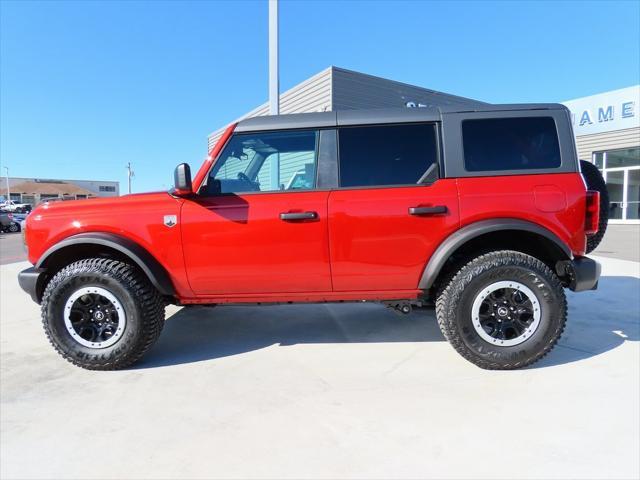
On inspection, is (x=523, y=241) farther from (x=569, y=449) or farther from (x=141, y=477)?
(x=141, y=477)

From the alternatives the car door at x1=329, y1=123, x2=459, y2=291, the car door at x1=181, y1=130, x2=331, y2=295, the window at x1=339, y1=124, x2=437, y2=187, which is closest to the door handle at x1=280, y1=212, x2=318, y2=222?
the car door at x1=181, y1=130, x2=331, y2=295

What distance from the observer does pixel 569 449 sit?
1.90 m

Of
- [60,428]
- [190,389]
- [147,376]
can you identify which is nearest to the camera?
[60,428]

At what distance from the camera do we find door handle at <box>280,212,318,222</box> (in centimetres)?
279

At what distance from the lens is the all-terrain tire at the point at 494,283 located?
2.75m

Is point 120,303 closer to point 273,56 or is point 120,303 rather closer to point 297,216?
point 297,216

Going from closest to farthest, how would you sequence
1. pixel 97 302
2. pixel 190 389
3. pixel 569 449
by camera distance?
pixel 569 449 → pixel 190 389 → pixel 97 302

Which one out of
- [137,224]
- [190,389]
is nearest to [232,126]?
[137,224]

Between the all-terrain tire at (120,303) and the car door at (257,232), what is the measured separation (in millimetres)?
428

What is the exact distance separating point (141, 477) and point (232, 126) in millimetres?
2420

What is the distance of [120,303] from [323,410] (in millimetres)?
1742

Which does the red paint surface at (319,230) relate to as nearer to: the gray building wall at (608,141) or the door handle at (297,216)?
the door handle at (297,216)

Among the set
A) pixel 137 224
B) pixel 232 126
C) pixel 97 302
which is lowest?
pixel 97 302

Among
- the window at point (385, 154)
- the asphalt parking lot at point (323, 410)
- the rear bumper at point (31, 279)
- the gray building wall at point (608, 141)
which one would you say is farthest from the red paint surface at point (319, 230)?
the gray building wall at point (608, 141)
